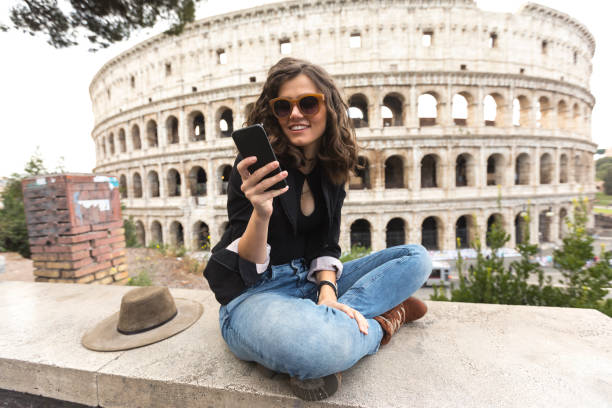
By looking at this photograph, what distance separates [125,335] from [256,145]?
5.33 feet

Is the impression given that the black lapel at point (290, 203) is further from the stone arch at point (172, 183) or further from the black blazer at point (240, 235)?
the stone arch at point (172, 183)

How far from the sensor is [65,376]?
1.41 metres

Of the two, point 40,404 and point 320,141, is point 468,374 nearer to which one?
point 320,141

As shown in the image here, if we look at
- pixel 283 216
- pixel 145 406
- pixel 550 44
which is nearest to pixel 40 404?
pixel 145 406

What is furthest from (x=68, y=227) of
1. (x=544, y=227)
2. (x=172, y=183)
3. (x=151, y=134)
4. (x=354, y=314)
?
(x=544, y=227)

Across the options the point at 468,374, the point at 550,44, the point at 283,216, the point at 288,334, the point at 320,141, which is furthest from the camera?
the point at 550,44

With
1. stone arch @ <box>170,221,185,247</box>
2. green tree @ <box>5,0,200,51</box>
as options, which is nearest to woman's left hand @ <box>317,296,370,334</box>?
green tree @ <box>5,0,200,51</box>

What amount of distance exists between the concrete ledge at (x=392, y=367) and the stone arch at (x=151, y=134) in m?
19.6

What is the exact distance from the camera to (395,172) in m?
17.7

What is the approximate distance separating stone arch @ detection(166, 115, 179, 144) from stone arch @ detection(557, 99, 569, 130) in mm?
26523

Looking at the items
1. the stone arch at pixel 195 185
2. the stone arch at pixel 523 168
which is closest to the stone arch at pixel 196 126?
the stone arch at pixel 195 185

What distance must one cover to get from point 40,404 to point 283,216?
1773 mm

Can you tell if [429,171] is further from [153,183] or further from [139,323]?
[153,183]

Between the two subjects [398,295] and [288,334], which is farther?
[398,295]
